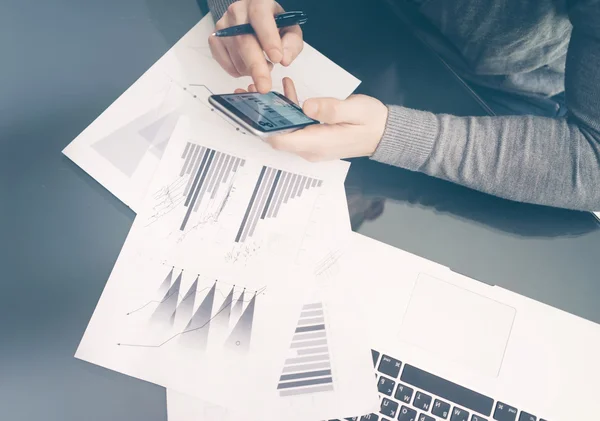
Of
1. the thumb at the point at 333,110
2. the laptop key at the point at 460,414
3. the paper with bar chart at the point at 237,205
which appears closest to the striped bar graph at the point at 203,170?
the paper with bar chart at the point at 237,205

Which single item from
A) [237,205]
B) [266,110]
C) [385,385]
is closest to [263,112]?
[266,110]

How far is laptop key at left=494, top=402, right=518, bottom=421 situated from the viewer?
0.48m

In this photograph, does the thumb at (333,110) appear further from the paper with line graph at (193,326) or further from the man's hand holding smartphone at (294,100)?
the paper with line graph at (193,326)

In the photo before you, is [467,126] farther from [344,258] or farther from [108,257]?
[108,257]

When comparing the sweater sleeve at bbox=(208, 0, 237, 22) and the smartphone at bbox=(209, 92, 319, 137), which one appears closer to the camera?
the smartphone at bbox=(209, 92, 319, 137)

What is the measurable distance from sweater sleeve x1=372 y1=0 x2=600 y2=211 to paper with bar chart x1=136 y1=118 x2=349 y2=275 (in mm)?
92

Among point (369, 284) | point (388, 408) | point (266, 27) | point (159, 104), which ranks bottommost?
point (388, 408)

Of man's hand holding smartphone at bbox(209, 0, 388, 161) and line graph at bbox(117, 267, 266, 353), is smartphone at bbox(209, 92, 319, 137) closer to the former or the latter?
man's hand holding smartphone at bbox(209, 0, 388, 161)

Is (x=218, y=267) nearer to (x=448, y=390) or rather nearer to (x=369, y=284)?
(x=369, y=284)

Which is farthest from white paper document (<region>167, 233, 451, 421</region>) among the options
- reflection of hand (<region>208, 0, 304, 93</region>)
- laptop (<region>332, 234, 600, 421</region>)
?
reflection of hand (<region>208, 0, 304, 93</region>)

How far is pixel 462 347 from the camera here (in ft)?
1.62

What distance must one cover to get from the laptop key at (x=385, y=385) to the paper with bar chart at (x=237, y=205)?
15cm

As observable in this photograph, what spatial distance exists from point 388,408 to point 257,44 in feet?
1.38

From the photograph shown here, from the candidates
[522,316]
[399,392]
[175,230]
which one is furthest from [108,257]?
[522,316]
